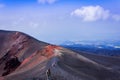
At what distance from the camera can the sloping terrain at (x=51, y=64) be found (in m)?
34.8

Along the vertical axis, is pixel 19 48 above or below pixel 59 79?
above

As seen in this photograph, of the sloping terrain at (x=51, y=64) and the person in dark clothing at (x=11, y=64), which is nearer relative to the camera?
the sloping terrain at (x=51, y=64)

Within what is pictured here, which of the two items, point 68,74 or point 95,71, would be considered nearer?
point 68,74

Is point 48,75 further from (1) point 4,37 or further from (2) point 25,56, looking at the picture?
(1) point 4,37

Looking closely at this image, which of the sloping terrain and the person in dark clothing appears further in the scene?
the person in dark clothing

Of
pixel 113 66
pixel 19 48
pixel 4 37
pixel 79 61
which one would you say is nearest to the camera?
pixel 79 61

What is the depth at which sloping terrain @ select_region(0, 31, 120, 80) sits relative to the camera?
114ft

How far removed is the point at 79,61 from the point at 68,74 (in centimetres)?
513

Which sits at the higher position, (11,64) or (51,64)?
(51,64)

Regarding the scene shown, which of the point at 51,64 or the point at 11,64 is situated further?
the point at 11,64

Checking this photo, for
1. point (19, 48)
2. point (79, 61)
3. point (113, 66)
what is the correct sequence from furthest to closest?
point (19, 48), point (113, 66), point (79, 61)

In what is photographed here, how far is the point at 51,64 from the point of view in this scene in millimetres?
36094

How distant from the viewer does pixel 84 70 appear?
36.9 meters

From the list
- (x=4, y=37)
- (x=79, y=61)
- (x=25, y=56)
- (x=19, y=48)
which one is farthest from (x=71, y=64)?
(x=4, y=37)
